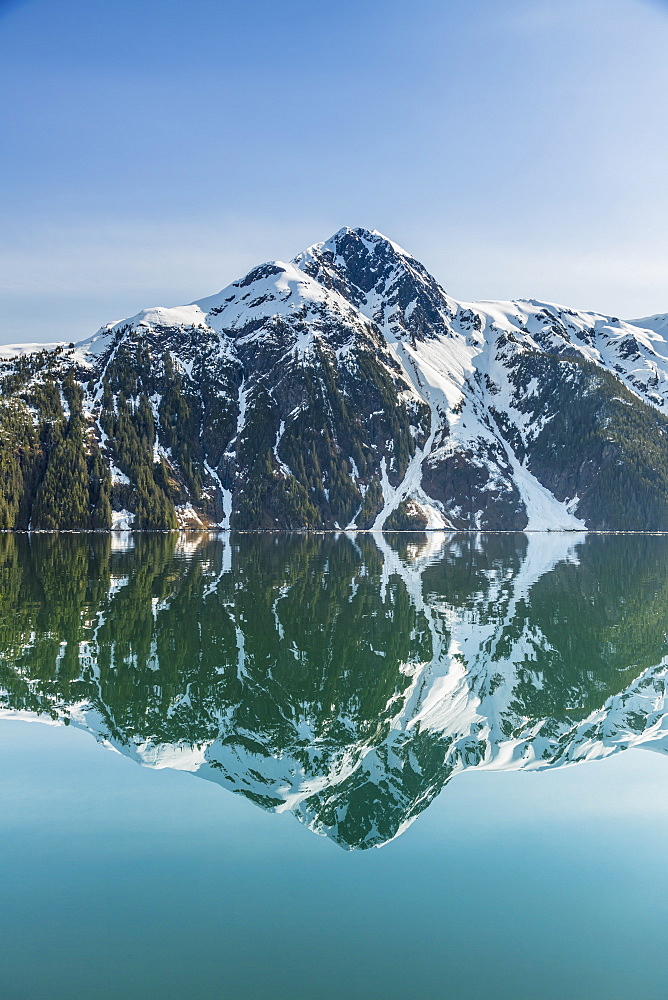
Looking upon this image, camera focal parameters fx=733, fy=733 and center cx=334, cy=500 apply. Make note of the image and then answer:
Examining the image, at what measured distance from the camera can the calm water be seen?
14.4 metres

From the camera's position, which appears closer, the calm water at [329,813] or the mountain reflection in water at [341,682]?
the calm water at [329,813]

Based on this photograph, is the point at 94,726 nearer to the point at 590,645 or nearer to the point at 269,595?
the point at 590,645

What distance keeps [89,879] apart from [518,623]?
4161 centimetres

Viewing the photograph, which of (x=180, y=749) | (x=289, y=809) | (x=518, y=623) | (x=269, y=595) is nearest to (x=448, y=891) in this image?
(x=289, y=809)

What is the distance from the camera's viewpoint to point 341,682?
35938 mm

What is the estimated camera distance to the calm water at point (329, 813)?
1436cm

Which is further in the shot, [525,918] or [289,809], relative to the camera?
[289,809]

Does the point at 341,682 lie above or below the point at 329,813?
below

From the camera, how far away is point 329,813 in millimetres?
21719

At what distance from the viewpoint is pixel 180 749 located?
26484 millimetres

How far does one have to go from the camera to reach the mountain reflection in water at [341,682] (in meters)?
25.2

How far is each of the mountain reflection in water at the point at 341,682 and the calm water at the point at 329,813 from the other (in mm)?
182

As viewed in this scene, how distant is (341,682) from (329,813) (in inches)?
560

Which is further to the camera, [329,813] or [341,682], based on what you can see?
[341,682]
